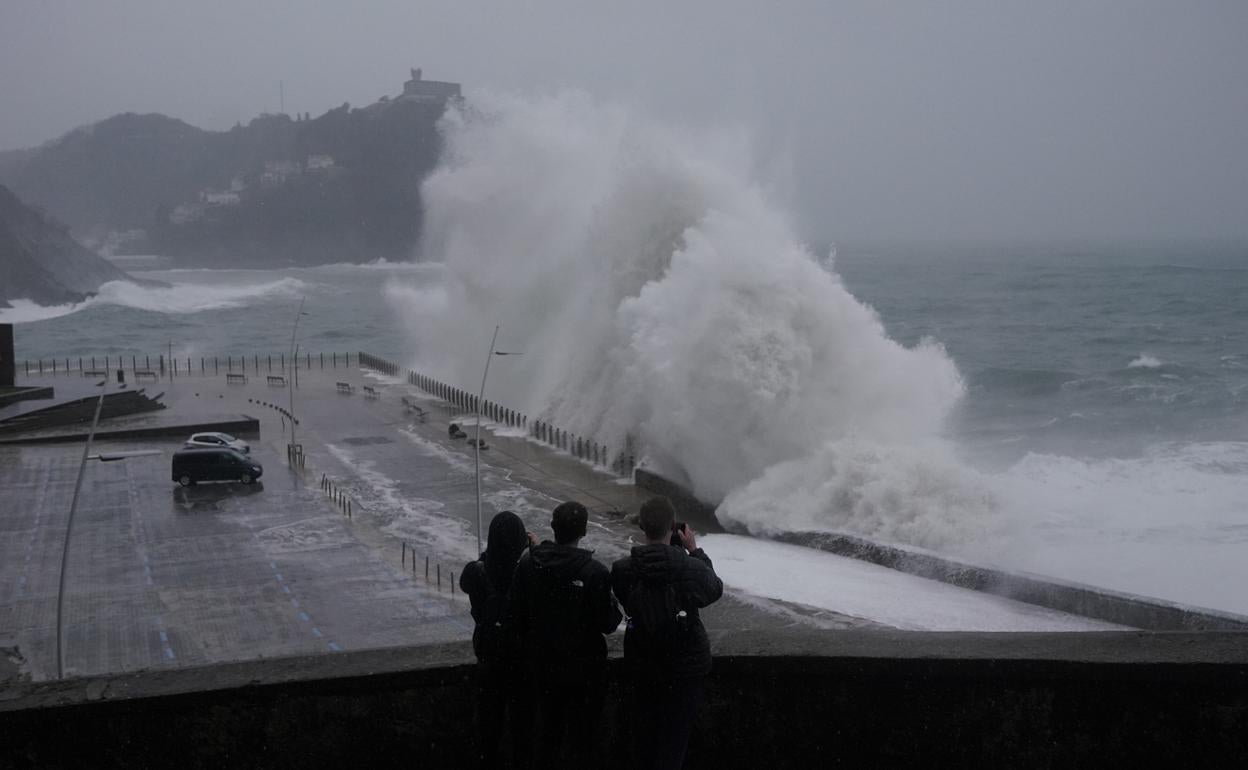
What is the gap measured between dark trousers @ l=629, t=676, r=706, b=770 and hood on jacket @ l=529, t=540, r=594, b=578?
0.48 metres

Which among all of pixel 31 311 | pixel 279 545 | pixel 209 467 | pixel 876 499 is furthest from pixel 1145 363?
pixel 31 311

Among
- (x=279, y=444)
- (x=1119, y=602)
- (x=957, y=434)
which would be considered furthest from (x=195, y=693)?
(x=957, y=434)

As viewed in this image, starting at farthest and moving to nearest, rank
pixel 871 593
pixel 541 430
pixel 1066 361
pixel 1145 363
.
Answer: pixel 1066 361 < pixel 1145 363 < pixel 541 430 < pixel 871 593

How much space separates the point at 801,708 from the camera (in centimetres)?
450

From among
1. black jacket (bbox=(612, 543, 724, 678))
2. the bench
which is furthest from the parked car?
black jacket (bbox=(612, 543, 724, 678))

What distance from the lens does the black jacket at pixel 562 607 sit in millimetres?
4320

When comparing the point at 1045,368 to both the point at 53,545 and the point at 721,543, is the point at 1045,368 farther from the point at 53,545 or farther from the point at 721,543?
the point at 53,545

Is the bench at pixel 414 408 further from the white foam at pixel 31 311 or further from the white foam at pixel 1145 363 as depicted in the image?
the white foam at pixel 31 311

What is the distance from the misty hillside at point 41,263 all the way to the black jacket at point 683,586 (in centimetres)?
14936

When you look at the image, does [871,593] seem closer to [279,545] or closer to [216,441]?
[279,545]

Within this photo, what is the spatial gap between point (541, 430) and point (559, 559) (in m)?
29.9

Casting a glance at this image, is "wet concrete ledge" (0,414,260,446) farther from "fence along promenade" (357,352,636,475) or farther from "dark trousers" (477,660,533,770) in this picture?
"dark trousers" (477,660,533,770)

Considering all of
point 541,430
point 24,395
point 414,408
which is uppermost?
point 24,395

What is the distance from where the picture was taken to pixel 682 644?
4156 millimetres
